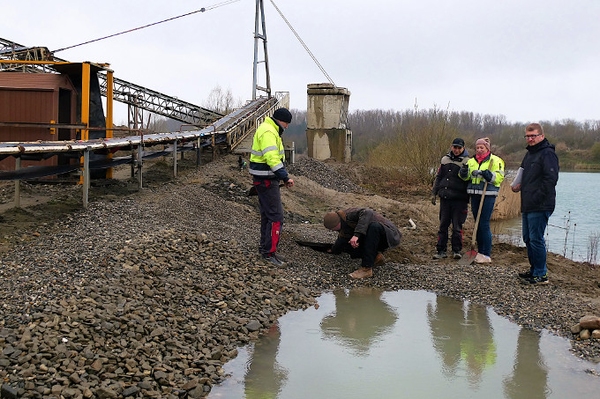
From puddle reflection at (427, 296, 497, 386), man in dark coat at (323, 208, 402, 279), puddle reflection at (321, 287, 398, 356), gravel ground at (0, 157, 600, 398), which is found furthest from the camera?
man in dark coat at (323, 208, 402, 279)

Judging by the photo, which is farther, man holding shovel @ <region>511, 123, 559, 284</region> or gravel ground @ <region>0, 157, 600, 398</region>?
man holding shovel @ <region>511, 123, 559, 284</region>

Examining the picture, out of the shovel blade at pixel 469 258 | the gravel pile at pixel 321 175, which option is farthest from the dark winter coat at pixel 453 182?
the gravel pile at pixel 321 175

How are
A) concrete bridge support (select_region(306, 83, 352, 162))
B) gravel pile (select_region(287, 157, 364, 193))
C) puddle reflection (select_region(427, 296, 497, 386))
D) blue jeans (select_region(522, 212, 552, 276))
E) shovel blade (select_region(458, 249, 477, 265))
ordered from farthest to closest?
concrete bridge support (select_region(306, 83, 352, 162)), gravel pile (select_region(287, 157, 364, 193)), shovel blade (select_region(458, 249, 477, 265)), blue jeans (select_region(522, 212, 552, 276)), puddle reflection (select_region(427, 296, 497, 386))

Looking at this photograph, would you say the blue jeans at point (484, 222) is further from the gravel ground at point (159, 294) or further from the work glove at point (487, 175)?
the gravel ground at point (159, 294)

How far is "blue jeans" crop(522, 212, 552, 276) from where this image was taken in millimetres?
→ 7602

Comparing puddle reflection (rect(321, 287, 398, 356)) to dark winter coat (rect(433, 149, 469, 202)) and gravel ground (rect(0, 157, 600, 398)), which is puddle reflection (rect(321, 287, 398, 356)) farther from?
dark winter coat (rect(433, 149, 469, 202))

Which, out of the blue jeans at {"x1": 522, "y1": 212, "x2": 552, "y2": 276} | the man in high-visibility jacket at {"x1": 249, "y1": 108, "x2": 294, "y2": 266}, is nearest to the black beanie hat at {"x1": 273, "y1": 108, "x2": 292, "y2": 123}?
the man in high-visibility jacket at {"x1": 249, "y1": 108, "x2": 294, "y2": 266}

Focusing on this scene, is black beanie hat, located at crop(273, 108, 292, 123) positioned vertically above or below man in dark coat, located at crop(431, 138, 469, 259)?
above

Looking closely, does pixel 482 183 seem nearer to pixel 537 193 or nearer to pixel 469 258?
pixel 469 258

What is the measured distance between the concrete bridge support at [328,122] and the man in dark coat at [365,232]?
2027 centimetres

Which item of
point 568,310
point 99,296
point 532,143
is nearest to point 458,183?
point 532,143

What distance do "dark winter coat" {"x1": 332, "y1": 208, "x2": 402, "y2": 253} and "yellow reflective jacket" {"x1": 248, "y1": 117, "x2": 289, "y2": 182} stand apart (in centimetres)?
105

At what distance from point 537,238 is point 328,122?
2121cm

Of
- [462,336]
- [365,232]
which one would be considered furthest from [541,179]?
[462,336]
